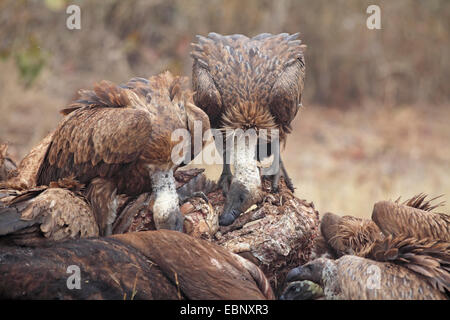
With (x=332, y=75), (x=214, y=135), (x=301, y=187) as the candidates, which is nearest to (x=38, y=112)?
(x=301, y=187)

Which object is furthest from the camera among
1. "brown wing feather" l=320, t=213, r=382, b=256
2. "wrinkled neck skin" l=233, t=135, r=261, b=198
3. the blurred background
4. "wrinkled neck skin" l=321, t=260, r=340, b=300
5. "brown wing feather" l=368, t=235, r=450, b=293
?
the blurred background

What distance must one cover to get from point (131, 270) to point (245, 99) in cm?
151

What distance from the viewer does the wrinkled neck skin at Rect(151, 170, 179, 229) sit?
151 inches

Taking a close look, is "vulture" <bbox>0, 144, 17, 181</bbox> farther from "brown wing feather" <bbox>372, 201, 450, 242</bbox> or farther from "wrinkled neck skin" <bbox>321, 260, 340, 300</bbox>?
"brown wing feather" <bbox>372, 201, 450, 242</bbox>

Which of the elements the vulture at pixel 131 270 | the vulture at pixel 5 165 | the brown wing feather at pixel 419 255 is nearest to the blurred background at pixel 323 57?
the vulture at pixel 5 165

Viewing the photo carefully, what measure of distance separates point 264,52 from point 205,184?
1.03 m

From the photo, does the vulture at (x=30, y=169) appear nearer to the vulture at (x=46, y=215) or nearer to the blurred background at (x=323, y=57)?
the vulture at (x=46, y=215)

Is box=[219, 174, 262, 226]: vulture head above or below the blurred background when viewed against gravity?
below

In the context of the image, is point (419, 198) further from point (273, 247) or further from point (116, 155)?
point (116, 155)

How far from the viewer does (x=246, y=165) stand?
4.16 meters

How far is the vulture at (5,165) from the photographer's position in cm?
437

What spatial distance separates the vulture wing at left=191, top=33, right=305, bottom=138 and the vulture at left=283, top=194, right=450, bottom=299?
0.96m

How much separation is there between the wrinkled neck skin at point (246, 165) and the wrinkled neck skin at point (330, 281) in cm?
75

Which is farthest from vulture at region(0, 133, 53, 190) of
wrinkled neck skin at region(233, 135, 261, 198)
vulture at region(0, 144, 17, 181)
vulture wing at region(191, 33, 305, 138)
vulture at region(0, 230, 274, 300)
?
wrinkled neck skin at region(233, 135, 261, 198)
